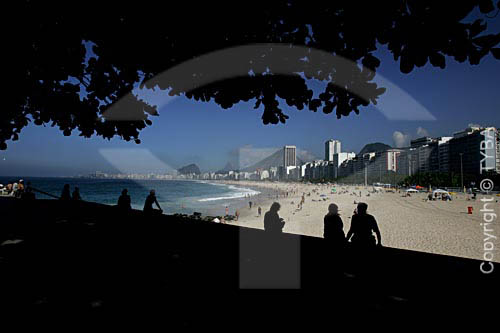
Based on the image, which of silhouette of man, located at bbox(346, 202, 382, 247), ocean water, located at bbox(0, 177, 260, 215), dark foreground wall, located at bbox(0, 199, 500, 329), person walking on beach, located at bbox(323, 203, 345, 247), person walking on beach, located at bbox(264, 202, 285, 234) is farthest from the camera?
ocean water, located at bbox(0, 177, 260, 215)

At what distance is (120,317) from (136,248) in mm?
2541

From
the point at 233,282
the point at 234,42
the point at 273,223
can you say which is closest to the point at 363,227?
the point at 273,223

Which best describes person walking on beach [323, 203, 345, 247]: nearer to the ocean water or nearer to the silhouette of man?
the silhouette of man

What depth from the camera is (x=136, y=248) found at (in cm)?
487

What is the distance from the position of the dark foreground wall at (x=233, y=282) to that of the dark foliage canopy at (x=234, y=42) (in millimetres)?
2222

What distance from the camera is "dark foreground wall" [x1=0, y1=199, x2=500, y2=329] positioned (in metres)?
2.62

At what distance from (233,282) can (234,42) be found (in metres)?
3.00

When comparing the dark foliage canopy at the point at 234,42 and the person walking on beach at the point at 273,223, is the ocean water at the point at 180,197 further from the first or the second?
the dark foliage canopy at the point at 234,42

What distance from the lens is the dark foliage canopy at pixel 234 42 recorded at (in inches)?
89.9

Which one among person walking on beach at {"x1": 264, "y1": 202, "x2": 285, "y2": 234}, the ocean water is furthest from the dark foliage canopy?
the ocean water

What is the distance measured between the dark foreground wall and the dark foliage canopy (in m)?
2.22

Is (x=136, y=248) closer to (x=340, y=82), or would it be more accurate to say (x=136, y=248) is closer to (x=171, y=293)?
(x=171, y=293)

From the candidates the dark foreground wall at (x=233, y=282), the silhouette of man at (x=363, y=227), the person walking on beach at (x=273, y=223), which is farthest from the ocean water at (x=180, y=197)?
the silhouette of man at (x=363, y=227)

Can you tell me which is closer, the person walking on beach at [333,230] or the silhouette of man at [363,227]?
the silhouette of man at [363,227]
